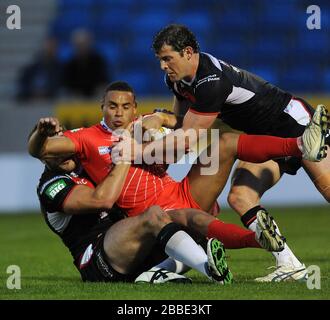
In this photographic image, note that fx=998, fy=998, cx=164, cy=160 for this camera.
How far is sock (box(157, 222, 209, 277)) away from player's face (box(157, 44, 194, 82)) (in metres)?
1.29

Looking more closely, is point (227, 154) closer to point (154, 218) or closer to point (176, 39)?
point (154, 218)

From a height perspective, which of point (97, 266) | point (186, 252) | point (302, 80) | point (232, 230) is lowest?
point (97, 266)

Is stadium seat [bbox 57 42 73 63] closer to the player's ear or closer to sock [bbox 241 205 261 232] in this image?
the player's ear

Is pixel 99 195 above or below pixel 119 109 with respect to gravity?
below

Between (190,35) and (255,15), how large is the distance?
11832 mm

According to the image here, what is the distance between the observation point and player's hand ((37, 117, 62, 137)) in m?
7.34

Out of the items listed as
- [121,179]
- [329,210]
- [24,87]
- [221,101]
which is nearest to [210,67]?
[221,101]

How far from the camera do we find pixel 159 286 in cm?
729

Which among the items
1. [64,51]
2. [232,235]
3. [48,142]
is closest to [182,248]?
[232,235]

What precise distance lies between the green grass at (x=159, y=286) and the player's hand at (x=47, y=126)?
1154mm

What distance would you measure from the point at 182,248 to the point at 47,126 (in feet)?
4.47

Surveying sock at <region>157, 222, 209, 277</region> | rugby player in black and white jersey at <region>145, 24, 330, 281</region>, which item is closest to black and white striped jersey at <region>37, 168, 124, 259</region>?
sock at <region>157, 222, 209, 277</region>
